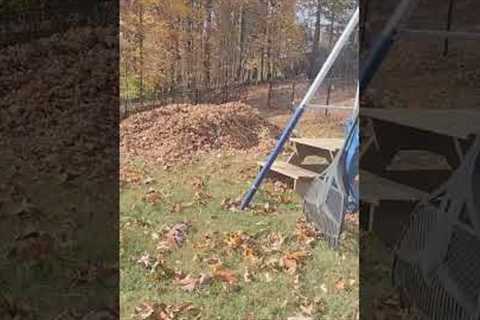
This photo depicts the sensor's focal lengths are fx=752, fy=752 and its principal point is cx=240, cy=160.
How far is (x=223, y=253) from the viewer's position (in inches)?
105

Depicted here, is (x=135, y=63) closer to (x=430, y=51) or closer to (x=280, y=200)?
(x=280, y=200)

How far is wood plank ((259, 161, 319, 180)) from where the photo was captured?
2693 millimetres

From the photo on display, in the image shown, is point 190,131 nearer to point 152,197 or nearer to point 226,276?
point 152,197

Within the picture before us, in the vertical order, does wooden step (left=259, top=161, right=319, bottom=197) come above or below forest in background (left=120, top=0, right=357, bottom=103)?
below

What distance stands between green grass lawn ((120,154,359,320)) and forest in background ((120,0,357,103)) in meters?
0.28

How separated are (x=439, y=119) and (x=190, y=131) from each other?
96cm

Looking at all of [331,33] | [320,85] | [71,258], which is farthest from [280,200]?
[71,258]

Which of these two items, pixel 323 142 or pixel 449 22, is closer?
pixel 323 142

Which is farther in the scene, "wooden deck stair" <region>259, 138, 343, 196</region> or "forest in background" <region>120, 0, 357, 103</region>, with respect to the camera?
"wooden deck stair" <region>259, 138, 343, 196</region>

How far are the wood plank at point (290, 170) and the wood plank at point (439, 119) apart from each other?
332 mm

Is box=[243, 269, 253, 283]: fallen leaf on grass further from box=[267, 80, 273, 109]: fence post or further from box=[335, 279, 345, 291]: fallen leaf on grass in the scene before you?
box=[267, 80, 273, 109]: fence post

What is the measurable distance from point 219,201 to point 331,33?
0.71 meters

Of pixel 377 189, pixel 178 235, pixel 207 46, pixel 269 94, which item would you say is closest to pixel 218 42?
pixel 207 46

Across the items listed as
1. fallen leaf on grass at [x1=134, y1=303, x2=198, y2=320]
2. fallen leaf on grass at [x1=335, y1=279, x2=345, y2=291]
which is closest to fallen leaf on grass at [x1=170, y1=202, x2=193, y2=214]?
fallen leaf on grass at [x1=134, y1=303, x2=198, y2=320]
